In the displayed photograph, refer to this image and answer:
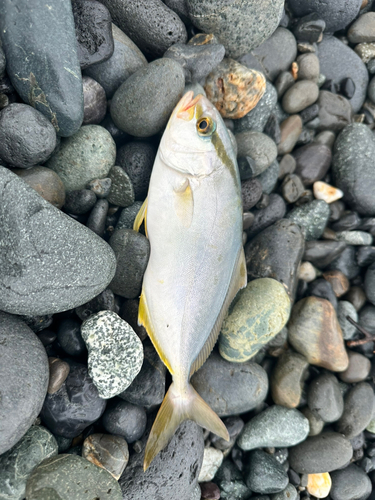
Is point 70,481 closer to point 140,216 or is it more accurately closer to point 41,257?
point 41,257

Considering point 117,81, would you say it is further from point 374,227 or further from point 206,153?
point 374,227

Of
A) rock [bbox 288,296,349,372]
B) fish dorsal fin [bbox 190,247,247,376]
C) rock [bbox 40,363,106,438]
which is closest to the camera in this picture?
rock [bbox 40,363,106,438]

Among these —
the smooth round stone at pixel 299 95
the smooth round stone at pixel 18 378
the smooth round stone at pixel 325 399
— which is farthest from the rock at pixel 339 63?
the smooth round stone at pixel 18 378

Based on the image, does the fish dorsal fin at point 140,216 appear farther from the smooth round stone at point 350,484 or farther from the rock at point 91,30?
the smooth round stone at point 350,484

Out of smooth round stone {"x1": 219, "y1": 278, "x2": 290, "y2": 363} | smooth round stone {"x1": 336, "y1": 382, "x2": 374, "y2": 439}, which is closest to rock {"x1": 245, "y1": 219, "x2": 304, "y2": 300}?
smooth round stone {"x1": 219, "y1": 278, "x2": 290, "y2": 363}

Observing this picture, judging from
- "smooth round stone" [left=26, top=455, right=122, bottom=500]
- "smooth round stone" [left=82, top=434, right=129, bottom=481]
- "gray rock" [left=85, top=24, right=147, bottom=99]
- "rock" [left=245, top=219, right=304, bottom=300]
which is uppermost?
"gray rock" [left=85, top=24, right=147, bottom=99]

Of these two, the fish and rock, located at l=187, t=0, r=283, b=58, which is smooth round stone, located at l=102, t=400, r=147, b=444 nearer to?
the fish
